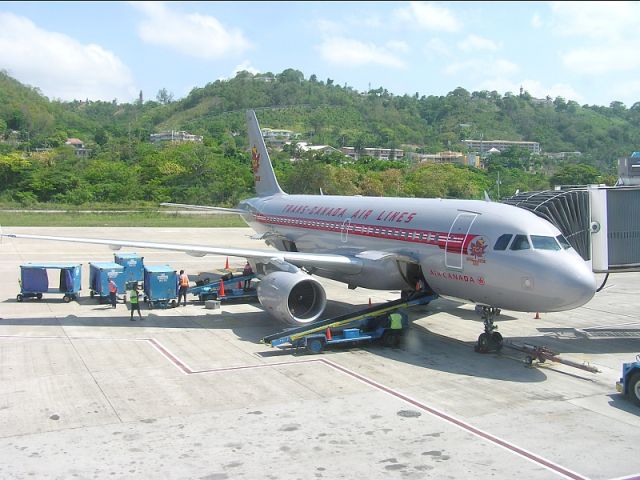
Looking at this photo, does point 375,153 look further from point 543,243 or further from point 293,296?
point 543,243

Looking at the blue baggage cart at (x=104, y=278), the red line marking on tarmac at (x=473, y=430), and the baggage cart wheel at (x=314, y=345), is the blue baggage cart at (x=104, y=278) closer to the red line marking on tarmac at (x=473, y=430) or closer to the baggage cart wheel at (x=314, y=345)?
the baggage cart wheel at (x=314, y=345)

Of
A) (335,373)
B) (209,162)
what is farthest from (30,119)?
(335,373)

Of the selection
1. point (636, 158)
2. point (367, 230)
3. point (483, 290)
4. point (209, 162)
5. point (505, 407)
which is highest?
point (209, 162)

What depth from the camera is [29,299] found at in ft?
77.8

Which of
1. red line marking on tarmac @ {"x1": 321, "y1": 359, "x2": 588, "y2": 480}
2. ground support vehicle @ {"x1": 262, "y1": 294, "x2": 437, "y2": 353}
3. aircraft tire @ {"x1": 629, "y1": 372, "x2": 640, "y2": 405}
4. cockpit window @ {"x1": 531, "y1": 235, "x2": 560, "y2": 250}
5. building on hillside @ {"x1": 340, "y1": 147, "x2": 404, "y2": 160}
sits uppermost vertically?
building on hillside @ {"x1": 340, "y1": 147, "x2": 404, "y2": 160}

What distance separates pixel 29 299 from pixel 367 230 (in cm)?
1318

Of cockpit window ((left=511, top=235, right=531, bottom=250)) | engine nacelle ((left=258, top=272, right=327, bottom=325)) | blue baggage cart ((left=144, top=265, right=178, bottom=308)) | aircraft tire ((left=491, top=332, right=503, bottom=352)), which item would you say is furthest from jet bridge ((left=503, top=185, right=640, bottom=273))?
blue baggage cart ((left=144, top=265, right=178, bottom=308))

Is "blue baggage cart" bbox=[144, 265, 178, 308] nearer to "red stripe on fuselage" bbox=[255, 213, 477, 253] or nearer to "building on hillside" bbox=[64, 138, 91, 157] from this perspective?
"red stripe on fuselage" bbox=[255, 213, 477, 253]

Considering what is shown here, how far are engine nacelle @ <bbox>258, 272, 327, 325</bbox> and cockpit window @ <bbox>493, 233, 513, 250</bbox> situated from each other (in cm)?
523

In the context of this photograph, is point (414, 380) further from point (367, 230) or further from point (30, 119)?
point (30, 119)

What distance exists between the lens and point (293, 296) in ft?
61.9

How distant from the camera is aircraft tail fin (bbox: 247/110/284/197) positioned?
3158cm

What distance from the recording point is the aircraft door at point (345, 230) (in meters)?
21.6

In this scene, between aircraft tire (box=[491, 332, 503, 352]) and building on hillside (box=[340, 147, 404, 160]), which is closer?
aircraft tire (box=[491, 332, 503, 352])
